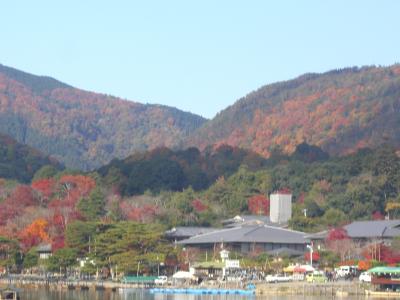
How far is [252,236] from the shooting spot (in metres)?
77.8

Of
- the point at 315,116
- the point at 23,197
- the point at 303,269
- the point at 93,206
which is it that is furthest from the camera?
the point at 315,116

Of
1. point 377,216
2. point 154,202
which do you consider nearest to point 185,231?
point 154,202

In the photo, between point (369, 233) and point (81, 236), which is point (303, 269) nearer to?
point (369, 233)

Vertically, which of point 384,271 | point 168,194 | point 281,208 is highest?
point 168,194

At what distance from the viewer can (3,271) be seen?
7700 centimetres

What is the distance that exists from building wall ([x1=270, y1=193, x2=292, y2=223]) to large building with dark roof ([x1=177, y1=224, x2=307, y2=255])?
869 cm

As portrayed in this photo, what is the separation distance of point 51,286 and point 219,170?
54.1m

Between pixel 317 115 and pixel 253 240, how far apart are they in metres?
90.5

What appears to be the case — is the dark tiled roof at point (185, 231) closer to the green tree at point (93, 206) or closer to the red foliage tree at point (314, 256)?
the green tree at point (93, 206)

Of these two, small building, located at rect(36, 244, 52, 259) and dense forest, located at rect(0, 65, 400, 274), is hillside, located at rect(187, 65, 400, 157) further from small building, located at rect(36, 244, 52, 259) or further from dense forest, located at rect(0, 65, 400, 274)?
small building, located at rect(36, 244, 52, 259)

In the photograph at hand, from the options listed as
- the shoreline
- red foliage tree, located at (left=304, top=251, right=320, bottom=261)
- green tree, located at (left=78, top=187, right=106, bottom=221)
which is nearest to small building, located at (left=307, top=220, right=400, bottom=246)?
red foliage tree, located at (left=304, top=251, right=320, bottom=261)

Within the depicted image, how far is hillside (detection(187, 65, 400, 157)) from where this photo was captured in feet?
493

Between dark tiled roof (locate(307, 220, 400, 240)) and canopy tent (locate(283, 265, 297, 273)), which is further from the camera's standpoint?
dark tiled roof (locate(307, 220, 400, 240))

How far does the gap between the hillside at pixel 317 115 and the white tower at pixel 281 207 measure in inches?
1971
